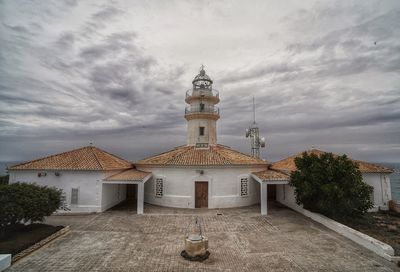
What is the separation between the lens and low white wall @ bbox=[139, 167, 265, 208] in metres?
19.9

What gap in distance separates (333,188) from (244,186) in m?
7.71

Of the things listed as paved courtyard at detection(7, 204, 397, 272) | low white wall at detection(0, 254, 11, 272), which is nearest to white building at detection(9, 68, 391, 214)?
paved courtyard at detection(7, 204, 397, 272)

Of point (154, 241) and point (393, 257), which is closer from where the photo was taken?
point (393, 257)

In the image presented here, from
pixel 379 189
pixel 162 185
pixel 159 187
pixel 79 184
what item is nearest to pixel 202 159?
pixel 162 185

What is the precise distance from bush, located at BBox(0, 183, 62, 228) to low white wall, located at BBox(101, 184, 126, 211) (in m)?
5.63

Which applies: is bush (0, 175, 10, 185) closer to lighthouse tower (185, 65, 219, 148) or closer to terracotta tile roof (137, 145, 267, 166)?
terracotta tile roof (137, 145, 267, 166)

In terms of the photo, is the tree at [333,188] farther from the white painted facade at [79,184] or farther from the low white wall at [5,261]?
the low white wall at [5,261]

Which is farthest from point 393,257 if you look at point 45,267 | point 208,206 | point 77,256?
point 45,267

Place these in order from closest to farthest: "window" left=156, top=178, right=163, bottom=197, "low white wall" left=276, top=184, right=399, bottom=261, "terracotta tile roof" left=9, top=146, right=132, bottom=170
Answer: "low white wall" left=276, top=184, right=399, bottom=261 → "terracotta tile roof" left=9, top=146, right=132, bottom=170 → "window" left=156, top=178, right=163, bottom=197

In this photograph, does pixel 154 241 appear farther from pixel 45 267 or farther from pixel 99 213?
pixel 99 213

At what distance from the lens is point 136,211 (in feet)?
61.5

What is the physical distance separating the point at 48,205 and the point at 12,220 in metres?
1.69

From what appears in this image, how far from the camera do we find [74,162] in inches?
752

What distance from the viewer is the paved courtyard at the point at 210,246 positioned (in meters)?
9.49
